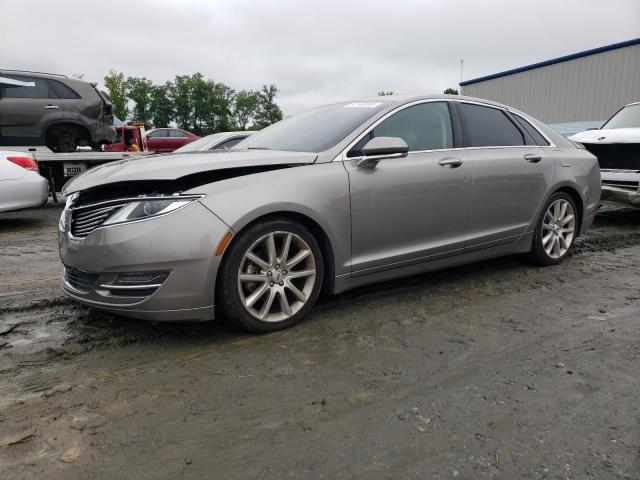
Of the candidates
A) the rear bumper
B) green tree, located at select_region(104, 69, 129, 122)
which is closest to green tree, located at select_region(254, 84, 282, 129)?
green tree, located at select_region(104, 69, 129, 122)

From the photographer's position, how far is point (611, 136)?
7.33 metres

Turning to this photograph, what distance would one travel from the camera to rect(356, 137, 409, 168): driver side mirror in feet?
11.3

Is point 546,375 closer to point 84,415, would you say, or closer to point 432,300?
point 432,300

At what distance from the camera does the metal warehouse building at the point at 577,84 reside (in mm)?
17556

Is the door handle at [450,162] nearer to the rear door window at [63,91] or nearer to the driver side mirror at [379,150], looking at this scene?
the driver side mirror at [379,150]

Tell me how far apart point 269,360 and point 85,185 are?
60.8 inches

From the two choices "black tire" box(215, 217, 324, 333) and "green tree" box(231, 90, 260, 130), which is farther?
"green tree" box(231, 90, 260, 130)

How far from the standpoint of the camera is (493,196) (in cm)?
427

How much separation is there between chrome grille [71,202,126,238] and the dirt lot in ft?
2.14

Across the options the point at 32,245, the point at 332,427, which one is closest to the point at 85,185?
the point at 332,427

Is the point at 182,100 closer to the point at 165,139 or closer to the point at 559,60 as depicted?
the point at 165,139

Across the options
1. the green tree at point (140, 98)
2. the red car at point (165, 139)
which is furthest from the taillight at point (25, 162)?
the green tree at point (140, 98)

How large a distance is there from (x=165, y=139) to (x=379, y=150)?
77.2 feet

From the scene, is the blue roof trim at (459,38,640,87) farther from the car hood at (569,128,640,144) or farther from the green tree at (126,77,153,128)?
the green tree at (126,77,153,128)
